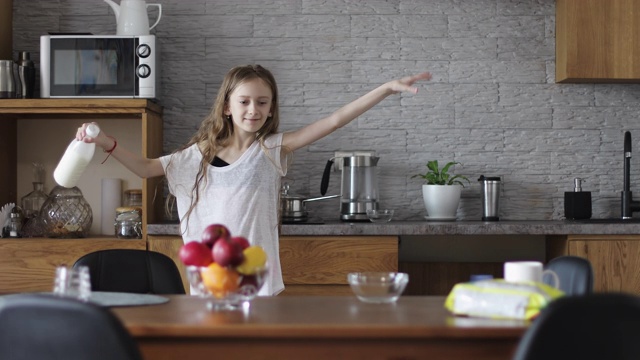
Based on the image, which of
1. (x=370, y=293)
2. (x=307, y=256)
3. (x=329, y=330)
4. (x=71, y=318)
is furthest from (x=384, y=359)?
(x=307, y=256)

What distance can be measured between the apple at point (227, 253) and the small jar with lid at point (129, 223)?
6.65 ft

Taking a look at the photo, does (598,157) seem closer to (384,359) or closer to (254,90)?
(254,90)

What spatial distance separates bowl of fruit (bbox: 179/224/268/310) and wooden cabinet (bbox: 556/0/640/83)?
98.2 inches

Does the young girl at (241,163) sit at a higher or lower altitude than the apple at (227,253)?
higher

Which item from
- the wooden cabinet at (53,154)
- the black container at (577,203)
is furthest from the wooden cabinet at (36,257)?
the black container at (577,203)

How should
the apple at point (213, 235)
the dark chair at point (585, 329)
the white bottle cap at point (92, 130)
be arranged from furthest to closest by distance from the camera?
the white bottle cap at point (92, 130), the apple at point (213, 235), the dark chair at point (585, 329)

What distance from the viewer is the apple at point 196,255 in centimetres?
189

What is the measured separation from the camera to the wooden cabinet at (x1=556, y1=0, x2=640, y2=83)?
3.95 m

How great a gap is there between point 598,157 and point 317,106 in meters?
1.33

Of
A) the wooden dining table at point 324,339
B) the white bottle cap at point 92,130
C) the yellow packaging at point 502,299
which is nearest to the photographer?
the wooden dining table at point 324,339

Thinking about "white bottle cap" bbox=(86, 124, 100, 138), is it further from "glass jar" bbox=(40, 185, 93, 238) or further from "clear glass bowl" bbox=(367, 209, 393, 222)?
"clear glass bowl" bbox=(367, 209, 393, 222)

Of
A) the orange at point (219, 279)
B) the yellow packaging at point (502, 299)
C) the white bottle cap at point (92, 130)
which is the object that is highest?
the white bottle cap at point (92, 130)

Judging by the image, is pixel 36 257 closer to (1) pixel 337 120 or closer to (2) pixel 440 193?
(1) pixel 337 120

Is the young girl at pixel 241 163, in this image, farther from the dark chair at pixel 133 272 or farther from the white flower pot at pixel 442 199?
the white flower pot at pixel 442 199
